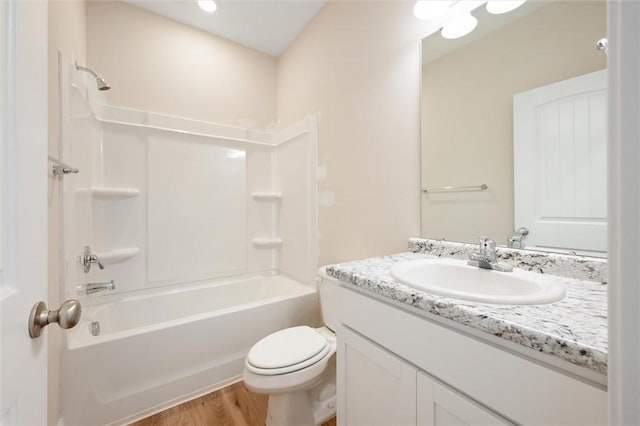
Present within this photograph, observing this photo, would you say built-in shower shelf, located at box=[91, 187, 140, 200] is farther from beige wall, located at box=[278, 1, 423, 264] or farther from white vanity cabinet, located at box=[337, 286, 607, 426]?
white vanity cabinet, located at box=[337, 286, 607, 426]

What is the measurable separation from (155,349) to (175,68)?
2.11 meters

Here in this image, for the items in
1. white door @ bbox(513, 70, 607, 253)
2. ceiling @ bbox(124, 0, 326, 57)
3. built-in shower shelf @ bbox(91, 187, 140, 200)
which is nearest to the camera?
white door @ bbox(513, 70, 607, 253)

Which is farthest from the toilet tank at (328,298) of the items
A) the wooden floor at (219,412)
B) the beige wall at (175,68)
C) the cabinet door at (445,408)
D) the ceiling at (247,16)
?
the ceiling at (247,16)

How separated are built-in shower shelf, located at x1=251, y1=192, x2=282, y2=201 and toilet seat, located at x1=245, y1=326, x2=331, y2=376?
1.38m

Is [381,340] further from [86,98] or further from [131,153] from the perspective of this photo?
[131,153]

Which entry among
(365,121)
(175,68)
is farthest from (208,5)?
(365,121)

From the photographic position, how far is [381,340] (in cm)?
79

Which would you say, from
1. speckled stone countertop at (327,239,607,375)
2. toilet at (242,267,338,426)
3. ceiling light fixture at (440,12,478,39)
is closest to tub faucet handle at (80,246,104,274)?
toilet at (242,267,338,426)

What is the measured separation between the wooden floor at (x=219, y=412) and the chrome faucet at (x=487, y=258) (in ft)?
3.72

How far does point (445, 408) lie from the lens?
0.62m

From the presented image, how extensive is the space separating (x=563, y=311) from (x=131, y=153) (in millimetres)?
2528

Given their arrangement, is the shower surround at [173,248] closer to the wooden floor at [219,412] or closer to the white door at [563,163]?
the wooden floor at [219,412]

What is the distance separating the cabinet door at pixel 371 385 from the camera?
2.35 feet

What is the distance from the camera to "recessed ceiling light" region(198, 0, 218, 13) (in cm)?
188
